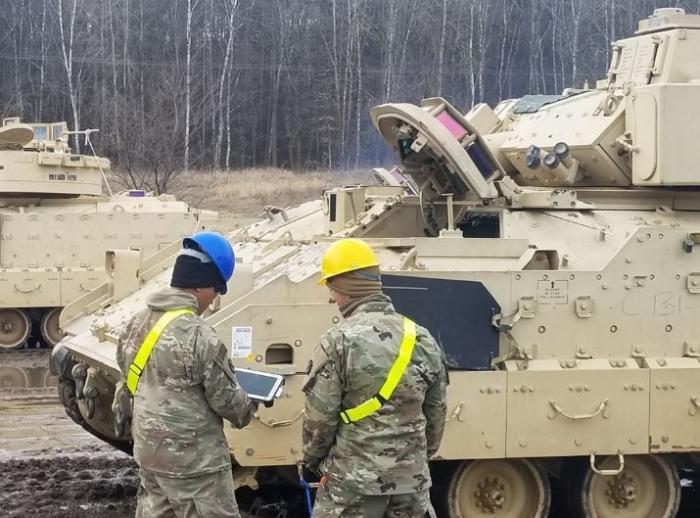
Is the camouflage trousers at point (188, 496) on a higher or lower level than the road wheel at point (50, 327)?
higher

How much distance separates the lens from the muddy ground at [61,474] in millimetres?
8219

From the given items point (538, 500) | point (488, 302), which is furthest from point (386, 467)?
point (538, 500)

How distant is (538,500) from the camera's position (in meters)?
7.53

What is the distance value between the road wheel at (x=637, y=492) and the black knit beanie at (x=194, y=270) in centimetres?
378

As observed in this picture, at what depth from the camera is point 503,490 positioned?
754 centimetres

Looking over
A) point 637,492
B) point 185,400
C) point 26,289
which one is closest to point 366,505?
point 185,400

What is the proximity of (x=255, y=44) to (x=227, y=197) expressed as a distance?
5340 mm

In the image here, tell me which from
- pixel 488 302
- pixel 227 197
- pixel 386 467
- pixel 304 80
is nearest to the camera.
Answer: pixel 386 467

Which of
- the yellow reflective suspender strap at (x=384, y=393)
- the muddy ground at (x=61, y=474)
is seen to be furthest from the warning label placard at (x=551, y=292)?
the yellow reflective suspender strap at (x=384, y=393)

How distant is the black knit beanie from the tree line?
25027 mm

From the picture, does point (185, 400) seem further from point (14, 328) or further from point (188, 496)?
point (14, 328)

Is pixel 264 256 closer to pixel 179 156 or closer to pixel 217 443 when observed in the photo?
pixel 217 443

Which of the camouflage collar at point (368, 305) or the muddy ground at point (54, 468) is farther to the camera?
the muddy ground at point (54, 468)

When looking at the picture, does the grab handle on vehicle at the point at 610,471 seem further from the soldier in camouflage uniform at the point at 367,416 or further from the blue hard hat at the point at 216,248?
the blue hard hat at the point at 216,248
